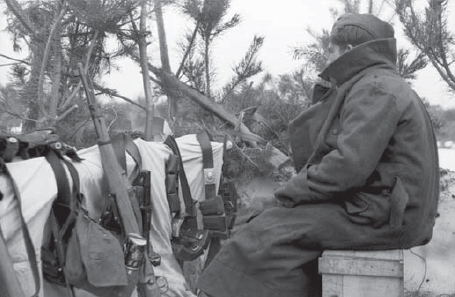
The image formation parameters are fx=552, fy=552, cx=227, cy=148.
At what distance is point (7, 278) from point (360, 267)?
4.14 feet

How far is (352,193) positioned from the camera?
2.04 meters

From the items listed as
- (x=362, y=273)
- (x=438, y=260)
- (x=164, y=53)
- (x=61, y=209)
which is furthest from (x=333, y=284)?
(x=164, y=53)

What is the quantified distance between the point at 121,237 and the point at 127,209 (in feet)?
0.48

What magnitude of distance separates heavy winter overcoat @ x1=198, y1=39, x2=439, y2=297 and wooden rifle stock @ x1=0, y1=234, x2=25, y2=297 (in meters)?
0.68

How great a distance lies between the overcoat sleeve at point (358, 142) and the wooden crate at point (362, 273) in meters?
0.23

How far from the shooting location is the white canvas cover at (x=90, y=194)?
2.12m

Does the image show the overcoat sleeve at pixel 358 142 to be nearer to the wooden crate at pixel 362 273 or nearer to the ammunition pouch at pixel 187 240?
the wooden crate at pixel 362 273

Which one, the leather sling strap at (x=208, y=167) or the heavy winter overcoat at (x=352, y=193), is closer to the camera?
the heavy winter overcoat at (x=352, y=193)

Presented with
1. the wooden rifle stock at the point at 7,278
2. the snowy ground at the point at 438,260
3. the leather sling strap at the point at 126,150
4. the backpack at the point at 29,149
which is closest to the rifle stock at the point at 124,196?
the leather sling strap at the point at 126,150

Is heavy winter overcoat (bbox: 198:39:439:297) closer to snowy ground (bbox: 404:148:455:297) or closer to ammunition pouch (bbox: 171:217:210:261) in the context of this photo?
ammunition pouch (bbox: 171:217:210:261)

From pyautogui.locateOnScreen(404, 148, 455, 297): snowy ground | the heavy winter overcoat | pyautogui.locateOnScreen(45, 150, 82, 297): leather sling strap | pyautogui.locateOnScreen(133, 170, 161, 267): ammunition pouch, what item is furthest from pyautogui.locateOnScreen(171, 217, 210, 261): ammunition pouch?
pyautogui.locateOnScreen(404, 148, 455, 297): snowy ground

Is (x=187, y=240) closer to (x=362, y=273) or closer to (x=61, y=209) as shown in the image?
(x=61, y=209)

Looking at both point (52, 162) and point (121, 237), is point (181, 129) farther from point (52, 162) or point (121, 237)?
point (52, 162)

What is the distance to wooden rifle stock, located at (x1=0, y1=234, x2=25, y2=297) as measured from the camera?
6.47 ft
